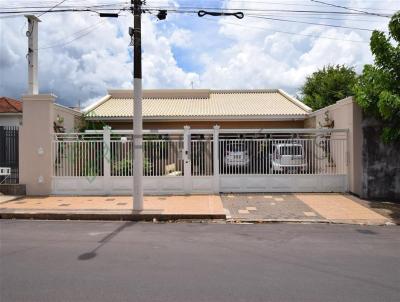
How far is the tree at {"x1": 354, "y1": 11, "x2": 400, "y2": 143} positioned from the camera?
10.1m

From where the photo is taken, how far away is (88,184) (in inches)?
511

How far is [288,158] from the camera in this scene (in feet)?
43.4

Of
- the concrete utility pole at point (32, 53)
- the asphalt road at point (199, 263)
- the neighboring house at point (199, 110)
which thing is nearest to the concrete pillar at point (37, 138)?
the concrete utility pole at point (32, 53)

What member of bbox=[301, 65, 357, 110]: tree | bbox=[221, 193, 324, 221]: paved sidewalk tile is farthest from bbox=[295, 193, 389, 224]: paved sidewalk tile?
bbox=[301, 65, 357, 110]: tree

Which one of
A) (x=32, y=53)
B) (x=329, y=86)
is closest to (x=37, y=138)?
(x=32, y=53)

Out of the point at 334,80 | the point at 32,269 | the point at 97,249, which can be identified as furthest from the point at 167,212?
the point at 334,80

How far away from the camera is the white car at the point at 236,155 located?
13047 mm

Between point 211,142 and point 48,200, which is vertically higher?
point 211,142

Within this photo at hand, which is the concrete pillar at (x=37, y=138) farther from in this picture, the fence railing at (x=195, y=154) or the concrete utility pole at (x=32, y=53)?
the concrete utility pole at (x=32, y=53)

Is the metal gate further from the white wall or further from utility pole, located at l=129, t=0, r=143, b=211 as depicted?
the white wall

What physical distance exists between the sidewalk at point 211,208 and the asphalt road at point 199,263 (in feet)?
3.13

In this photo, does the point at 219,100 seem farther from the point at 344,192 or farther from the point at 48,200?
the point at 48,200

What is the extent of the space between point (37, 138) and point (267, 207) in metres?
7.74

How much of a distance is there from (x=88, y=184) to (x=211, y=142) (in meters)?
4.34
